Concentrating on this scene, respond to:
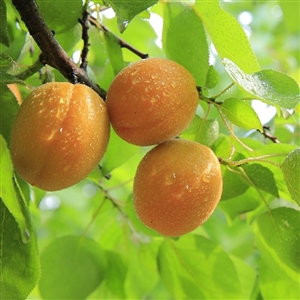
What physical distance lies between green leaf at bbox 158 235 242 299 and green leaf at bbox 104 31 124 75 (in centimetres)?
36

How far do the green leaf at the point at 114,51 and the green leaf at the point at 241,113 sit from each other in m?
0.25

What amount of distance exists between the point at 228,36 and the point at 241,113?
131 millimetres

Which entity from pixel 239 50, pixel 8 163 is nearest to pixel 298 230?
pixel 239 50

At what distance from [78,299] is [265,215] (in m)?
0.39

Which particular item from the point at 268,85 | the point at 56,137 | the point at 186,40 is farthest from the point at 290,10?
the point at 56,137

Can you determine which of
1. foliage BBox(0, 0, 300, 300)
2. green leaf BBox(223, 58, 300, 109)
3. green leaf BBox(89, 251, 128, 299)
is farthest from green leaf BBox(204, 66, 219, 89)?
green leaf BBox(89, 251, 128, 299)

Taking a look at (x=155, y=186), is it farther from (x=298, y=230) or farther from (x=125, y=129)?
(x=298, y=230)

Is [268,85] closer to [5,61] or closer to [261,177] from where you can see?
[261,177]

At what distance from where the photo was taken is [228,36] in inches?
30.9

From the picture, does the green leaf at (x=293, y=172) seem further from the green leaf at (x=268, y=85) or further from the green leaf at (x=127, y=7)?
the green leaf at (x=127, y=7)

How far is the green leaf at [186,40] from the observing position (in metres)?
0.83

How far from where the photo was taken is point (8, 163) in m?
0.50

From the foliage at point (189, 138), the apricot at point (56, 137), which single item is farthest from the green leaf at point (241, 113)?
the apricot at point (56, 137)

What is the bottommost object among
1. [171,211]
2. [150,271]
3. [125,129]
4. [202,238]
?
[150,271]
